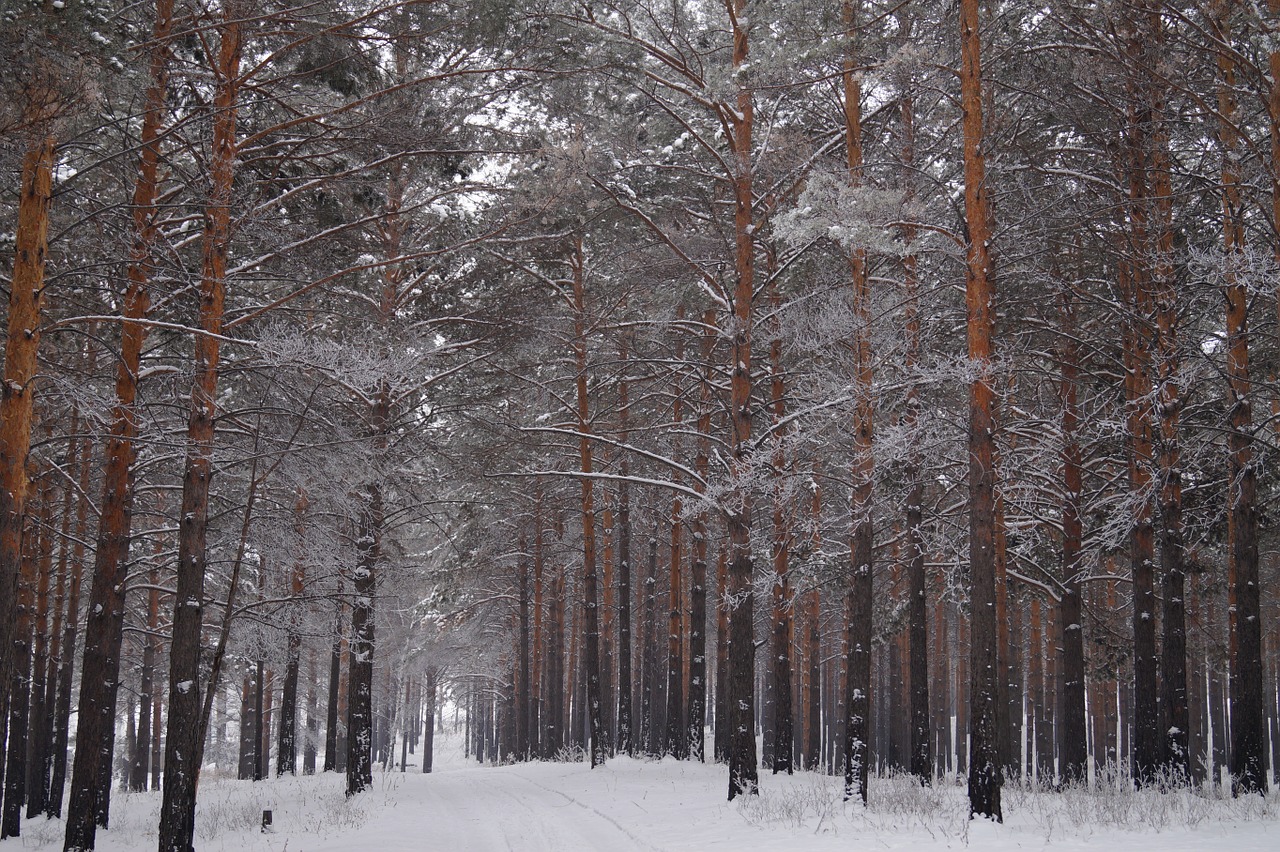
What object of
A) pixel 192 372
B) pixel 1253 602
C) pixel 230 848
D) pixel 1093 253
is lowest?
pixel 230 848

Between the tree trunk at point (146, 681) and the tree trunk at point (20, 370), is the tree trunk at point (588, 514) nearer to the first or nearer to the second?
the tree trunk at point (146, 681)

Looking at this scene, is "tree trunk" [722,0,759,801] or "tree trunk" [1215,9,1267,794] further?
"tree trunk" [722,0,759,801]

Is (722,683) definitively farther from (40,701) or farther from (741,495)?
(40,701)

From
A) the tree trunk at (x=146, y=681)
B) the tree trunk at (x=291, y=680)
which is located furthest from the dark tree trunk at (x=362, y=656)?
the tree trunk at (x=146, y=681)

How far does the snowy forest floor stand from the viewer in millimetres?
8586

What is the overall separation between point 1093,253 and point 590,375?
10688mm

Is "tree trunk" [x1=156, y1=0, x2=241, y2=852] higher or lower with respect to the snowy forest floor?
higher

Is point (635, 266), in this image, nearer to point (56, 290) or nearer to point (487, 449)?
point (487, 449)

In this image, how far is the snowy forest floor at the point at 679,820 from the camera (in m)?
8.59

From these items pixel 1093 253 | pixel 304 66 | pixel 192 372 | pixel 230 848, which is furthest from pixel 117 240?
pixel 1093 253

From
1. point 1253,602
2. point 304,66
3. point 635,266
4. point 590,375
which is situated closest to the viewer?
point 304,66

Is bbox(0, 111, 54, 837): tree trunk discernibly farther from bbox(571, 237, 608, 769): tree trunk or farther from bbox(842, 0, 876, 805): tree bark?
bbox(571, 237, 608, 769): tree trunk

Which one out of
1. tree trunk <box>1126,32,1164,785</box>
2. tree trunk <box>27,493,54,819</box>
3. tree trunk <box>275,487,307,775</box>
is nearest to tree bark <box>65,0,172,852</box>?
tree trunk <box>275,487,307,775</box>

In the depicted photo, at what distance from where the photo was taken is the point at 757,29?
1408 cm
